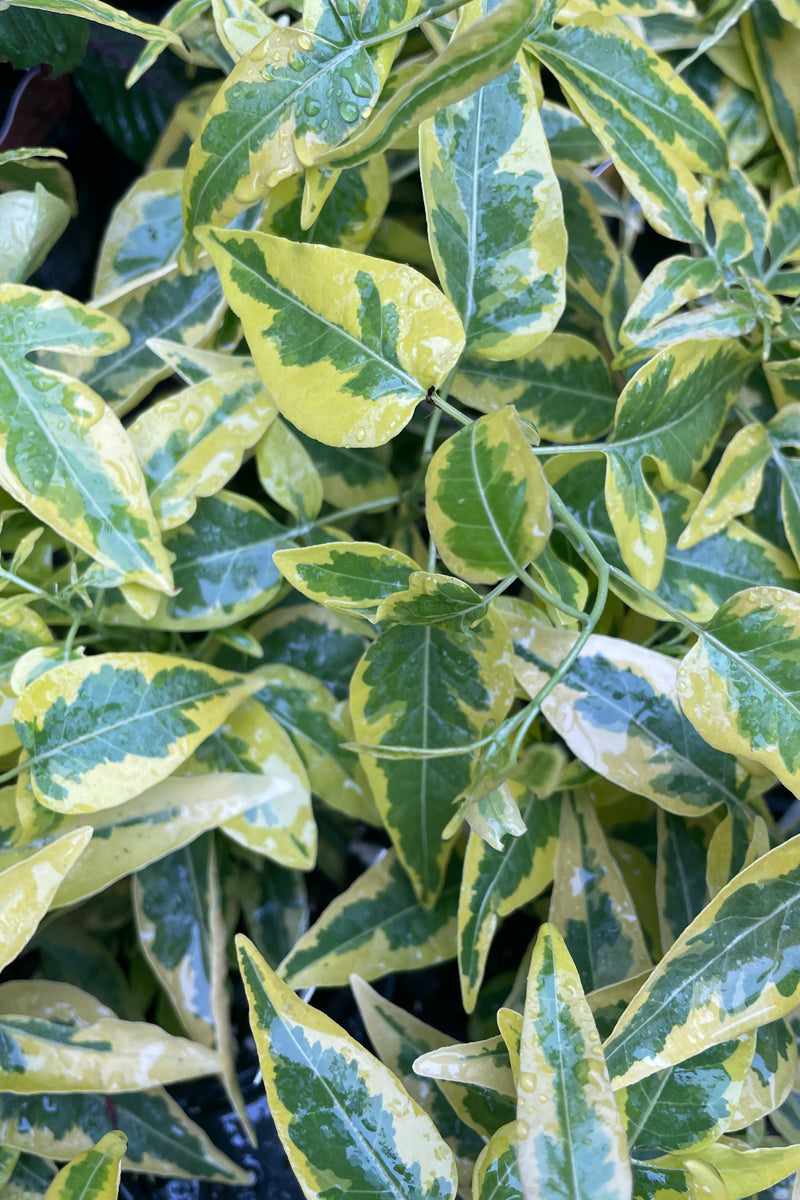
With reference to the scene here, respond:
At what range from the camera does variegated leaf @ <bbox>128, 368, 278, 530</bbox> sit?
25.0 inches

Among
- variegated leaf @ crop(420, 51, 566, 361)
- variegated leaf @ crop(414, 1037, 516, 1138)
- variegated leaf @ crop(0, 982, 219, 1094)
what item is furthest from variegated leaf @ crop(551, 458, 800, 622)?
variegated leaf @ crop(0, 982, 219, 1094)

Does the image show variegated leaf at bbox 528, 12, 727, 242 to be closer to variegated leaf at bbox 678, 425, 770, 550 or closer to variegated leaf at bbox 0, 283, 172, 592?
variegated leaf at bbox 678, 425, 770, 550

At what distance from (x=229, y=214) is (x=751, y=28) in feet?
1.63

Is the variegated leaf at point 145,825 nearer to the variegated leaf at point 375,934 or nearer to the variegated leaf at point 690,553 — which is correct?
the variegated leaf at point 375,934

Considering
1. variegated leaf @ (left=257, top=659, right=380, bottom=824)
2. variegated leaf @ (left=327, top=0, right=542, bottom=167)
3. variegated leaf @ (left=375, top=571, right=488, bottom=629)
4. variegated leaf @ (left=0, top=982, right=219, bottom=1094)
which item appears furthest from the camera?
variegated leaf @ (left=257, top=659, right=380, bottom=824)

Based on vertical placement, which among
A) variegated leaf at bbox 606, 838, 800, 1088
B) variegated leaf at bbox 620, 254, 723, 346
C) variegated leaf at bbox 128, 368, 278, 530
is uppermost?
variegated leaf at bbox 128, 368, 278, 530

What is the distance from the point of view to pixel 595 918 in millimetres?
660

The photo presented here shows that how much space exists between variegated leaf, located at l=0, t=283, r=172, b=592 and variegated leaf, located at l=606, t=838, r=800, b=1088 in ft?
1.29

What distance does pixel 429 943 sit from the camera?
27.8 inches

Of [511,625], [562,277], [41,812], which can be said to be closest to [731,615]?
[511,625]

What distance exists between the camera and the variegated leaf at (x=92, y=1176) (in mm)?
546

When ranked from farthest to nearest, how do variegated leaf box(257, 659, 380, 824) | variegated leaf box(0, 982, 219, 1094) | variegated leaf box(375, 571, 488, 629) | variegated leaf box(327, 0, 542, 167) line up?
variegated leaf box(257, 659, 380, 824) < variegated leaf box(0, 982, 219, 1094) < variegated leaf box(375, 571, 488, 629) < variegated leaf box(327, 0, 542, 167)

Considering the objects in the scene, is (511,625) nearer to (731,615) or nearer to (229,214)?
(731,615)

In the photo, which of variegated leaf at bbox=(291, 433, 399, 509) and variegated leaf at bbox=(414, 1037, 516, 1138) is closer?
variegated leaf at bbox=(414, 1037, 516, 1138)
